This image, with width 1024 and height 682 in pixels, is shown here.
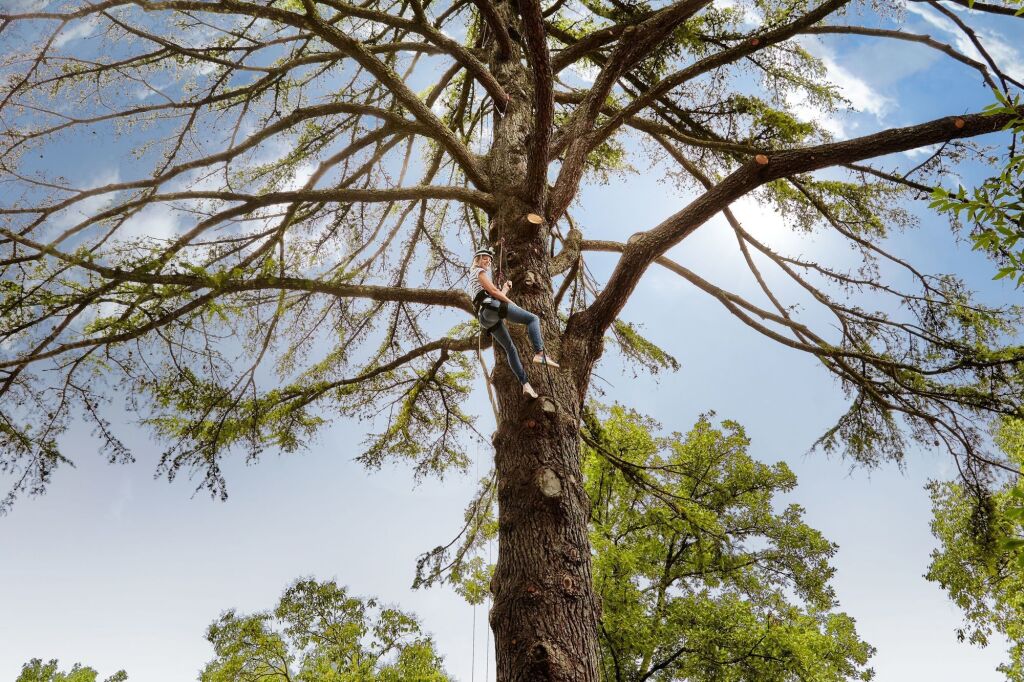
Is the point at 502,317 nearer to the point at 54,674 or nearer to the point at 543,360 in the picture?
the point at 543,360

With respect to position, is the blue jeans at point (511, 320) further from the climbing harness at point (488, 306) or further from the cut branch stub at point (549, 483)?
the cut branch stub at point (549, 483)

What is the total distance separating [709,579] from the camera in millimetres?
11641

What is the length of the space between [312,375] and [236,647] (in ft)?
33.6

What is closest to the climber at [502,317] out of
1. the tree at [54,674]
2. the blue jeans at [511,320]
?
the blue jeans at [511,320]

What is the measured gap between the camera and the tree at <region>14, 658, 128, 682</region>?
24.3 meters

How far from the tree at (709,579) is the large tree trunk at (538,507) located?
19.0 feet

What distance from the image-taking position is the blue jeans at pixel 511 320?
399cm

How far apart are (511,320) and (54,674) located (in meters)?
32.8

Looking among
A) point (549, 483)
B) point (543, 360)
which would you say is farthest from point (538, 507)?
point (543, 360)

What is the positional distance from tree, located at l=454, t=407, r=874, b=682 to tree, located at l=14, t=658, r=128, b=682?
893 inches

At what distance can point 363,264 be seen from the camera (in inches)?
273

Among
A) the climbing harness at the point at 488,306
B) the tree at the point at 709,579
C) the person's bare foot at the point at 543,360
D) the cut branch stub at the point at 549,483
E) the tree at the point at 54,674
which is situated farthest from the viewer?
the tree at the point at 54,674

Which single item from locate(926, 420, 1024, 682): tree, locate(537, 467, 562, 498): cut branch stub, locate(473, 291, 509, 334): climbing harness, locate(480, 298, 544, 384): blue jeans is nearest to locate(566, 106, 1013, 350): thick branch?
locate(480, 298, 544, 384): blue jeans

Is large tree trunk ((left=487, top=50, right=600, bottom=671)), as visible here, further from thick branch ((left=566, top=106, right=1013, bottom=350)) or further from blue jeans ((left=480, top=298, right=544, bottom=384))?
thick branch ((left=566, top=106, right=1013, bottom=350))
